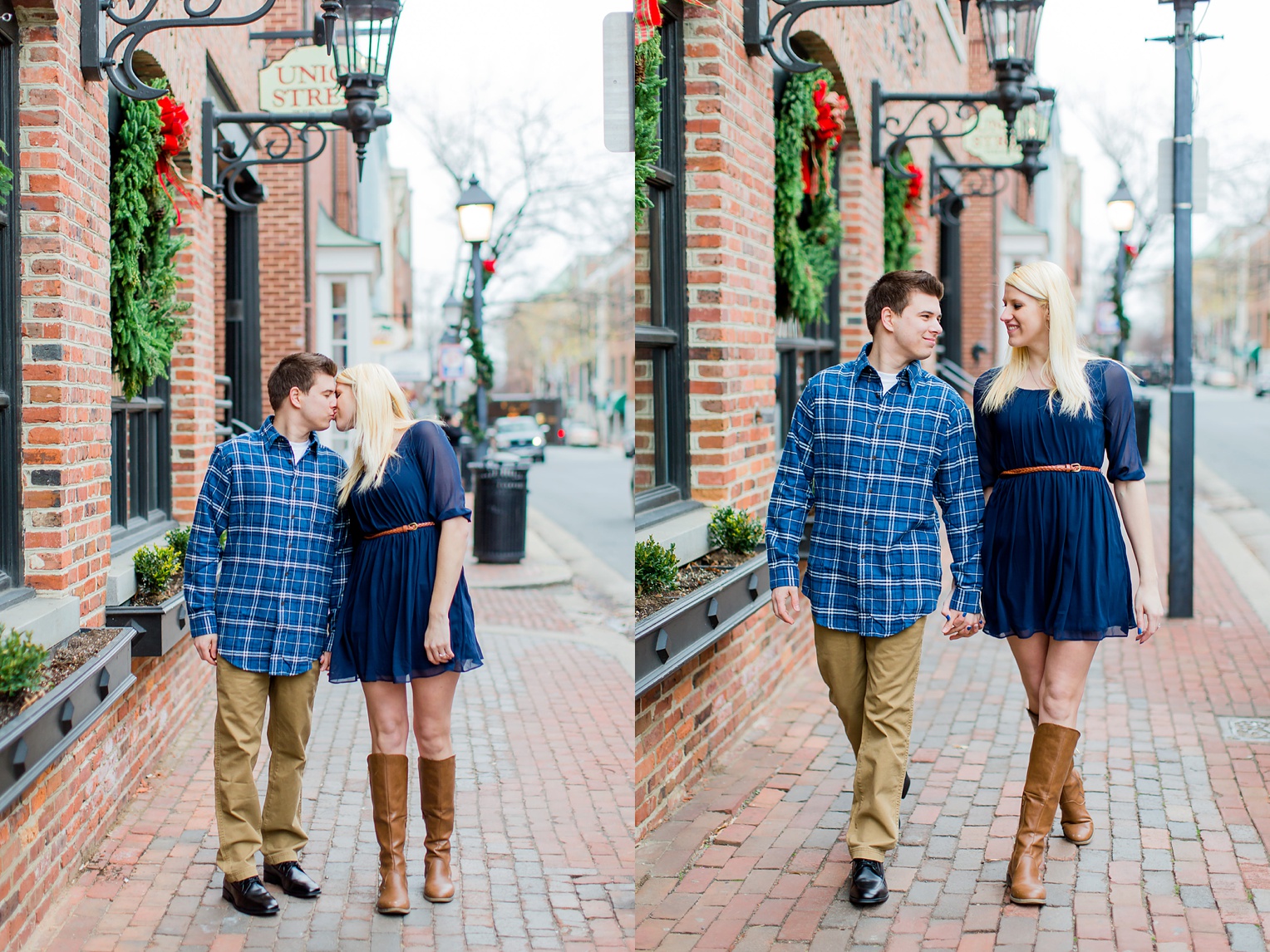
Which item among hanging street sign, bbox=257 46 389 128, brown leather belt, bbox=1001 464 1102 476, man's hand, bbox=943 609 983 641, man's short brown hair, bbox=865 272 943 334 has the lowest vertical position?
man's hand, bbox=943 609 983 641

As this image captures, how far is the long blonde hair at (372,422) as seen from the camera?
159 inches

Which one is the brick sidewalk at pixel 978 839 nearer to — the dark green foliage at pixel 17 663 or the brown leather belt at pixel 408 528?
the brown leather belt at pixel 408 528

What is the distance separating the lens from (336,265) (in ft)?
63.8

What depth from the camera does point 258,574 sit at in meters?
4.18

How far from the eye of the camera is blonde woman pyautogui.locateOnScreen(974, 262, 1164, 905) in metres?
4.18

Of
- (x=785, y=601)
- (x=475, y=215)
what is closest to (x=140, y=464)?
(x=785, y=601)

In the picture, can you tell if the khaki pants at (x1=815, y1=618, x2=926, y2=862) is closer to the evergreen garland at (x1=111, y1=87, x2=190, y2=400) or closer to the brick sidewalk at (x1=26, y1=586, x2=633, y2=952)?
Result: the brick sidewalk at (x1=26, y1=586, x2=633, y2=952)

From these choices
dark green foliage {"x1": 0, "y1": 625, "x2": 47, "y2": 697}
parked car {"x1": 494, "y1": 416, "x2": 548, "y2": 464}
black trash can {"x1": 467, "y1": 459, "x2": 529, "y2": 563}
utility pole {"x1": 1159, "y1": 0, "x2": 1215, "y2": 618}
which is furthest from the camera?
parked car {"x1": 494, "y1": 416, "x2": 548, "y2": 464}

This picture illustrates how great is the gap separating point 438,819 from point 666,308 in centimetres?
245

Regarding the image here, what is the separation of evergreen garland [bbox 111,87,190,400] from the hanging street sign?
1.81 meters

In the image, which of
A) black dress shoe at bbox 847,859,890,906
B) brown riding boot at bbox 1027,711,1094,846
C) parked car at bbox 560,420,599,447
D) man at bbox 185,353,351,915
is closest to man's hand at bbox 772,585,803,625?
black dress shoe at bbox 847,859,890,906

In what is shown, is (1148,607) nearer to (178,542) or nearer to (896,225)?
(178,542)

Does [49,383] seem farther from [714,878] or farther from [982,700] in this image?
[982,700]

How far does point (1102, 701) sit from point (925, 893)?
2999 millimetres
